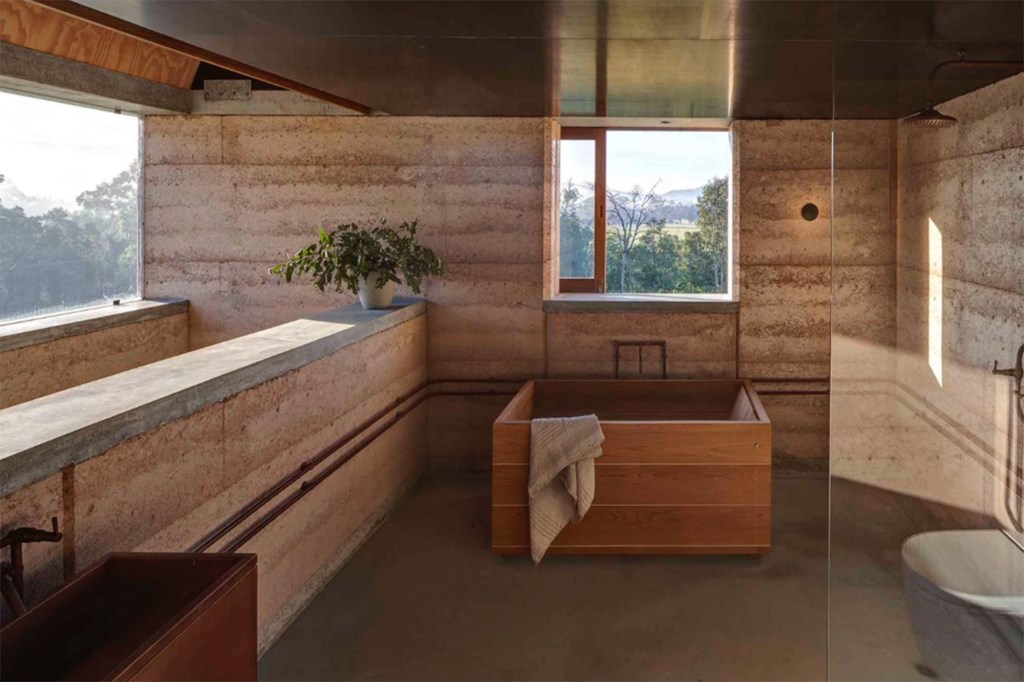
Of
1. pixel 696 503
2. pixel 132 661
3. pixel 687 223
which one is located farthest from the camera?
pixel 687 223

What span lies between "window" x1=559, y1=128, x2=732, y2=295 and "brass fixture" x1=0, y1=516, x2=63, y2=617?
12.5ft

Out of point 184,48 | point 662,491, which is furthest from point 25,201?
point 662,491

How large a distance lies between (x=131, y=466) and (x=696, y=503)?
2315 mm

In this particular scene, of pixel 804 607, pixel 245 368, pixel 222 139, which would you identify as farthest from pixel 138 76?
pixel 804 607

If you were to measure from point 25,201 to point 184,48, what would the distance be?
112cm

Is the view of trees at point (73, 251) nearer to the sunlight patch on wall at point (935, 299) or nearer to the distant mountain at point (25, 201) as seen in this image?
the distant mountain at point (25, 201)

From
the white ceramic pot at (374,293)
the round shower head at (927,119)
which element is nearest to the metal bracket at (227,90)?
the white ceramic pot at (374,293)

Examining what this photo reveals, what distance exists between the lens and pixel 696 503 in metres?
3.41

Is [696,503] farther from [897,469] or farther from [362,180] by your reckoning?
[362,180]

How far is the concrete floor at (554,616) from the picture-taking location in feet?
8.48

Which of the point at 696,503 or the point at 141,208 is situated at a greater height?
the point at 141,208

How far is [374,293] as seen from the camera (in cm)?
405

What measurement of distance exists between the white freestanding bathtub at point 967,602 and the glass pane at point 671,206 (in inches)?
127

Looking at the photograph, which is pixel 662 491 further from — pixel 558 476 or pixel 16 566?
pixel 16 566
